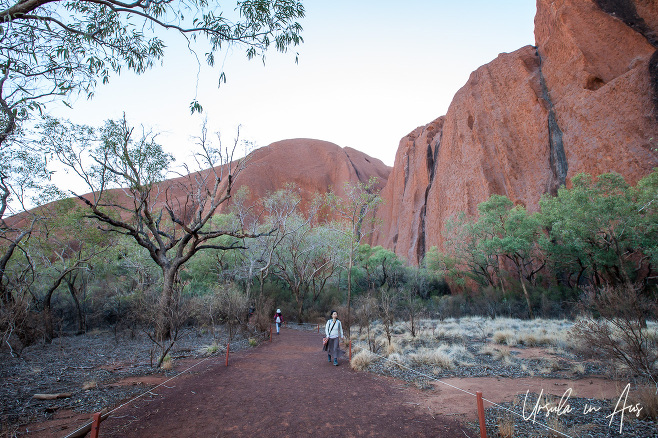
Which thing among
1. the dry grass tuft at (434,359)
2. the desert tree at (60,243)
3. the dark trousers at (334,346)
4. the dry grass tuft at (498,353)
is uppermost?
the desert tree at (60,243)

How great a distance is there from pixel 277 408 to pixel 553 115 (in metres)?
31.7

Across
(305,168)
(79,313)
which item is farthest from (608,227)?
(305,168)

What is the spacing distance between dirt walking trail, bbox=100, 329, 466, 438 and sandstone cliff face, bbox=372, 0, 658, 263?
75.4 ft

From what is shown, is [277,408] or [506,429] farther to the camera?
[277,408]

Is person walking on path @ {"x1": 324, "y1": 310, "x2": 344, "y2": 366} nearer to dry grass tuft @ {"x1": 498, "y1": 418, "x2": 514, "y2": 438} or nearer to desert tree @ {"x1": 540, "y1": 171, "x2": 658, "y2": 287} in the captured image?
dry grass tuft @ {"x1": 498, "y1": 418, "x2": 514, "y2": 438}

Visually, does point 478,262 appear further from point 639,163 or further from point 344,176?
point 344,176

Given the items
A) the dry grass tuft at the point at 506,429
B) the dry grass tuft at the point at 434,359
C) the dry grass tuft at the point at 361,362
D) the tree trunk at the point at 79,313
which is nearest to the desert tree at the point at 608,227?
the dry grass tuft at the point at 434,359

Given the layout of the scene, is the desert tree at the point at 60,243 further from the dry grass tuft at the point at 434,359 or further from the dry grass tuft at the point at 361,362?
the dry grass tuft at the point at 434,359

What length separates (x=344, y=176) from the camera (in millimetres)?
57562

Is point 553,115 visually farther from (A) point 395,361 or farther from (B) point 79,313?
(B) point 79,313

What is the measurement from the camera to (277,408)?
5168 millimetres

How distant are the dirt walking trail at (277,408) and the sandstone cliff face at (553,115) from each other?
22988mm

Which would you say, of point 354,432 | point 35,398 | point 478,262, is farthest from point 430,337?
point 478,262

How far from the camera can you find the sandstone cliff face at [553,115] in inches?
814
